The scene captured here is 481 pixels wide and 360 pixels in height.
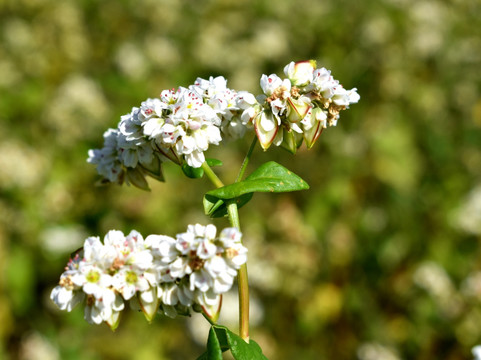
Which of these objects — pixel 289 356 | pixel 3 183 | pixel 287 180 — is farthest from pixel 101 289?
pixel 3 183

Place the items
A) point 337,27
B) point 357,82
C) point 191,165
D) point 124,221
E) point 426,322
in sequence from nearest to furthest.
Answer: point 191,165
point 426,322
point 124,221
point 357,82
point 337,27

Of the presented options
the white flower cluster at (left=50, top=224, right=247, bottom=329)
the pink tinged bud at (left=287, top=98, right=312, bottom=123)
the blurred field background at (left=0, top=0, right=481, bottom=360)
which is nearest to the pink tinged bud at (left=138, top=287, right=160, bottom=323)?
the white flower cluster at (left=50, top=224, right=247, bottom=329)

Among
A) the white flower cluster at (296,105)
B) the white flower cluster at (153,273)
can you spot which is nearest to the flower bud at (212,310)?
the white flower cluster at (153,273)

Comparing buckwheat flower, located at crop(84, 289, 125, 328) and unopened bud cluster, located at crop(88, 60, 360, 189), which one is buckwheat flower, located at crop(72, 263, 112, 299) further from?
unopened bud cluster, located at crop(88, 60, 360, 189)

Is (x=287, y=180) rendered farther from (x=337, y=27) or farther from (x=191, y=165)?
(x=337, y=27)

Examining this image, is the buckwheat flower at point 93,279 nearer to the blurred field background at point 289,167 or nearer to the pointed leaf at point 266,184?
the pointed leaf at point 266,184

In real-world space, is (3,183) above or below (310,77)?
above
